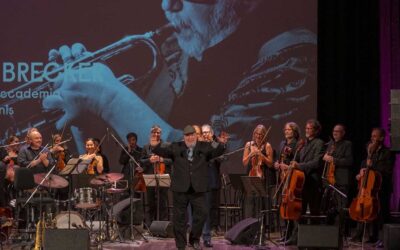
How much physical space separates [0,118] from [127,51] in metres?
2.43

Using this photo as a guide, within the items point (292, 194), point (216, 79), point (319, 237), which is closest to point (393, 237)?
point (319, 237)

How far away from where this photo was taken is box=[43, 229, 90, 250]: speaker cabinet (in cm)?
905

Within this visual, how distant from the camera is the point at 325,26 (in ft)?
45.1

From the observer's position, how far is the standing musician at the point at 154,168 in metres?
11.9

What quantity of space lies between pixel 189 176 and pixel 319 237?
5.65 ft

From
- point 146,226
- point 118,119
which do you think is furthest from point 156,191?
point 118,119

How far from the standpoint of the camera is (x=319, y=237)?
9.46 meters

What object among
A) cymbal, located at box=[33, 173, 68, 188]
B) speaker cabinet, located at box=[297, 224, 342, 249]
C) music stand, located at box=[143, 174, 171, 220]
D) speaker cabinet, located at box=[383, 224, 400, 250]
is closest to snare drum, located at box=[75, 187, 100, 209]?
cymbal, located at box=[33, 173, 68, 188]

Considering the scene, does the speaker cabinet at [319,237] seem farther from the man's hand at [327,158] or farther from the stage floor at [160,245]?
the man's hand at [327,158]

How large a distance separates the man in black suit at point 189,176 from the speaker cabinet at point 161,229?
1.68 metres

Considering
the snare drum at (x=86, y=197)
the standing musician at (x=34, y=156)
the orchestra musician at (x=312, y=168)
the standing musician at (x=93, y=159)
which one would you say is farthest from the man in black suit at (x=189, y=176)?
the standing musician at (x=93, y=159)

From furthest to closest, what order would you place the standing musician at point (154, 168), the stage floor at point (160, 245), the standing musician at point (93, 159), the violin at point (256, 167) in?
the standing musician at point (93, 159) → the standing musician at point (154, 168) → the violin at point (256, 167) → the stage floor at point (160, 245)

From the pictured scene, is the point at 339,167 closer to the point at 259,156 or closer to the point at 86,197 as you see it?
the point at 259,156

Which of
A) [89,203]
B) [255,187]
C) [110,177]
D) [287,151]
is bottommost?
[89,203]
